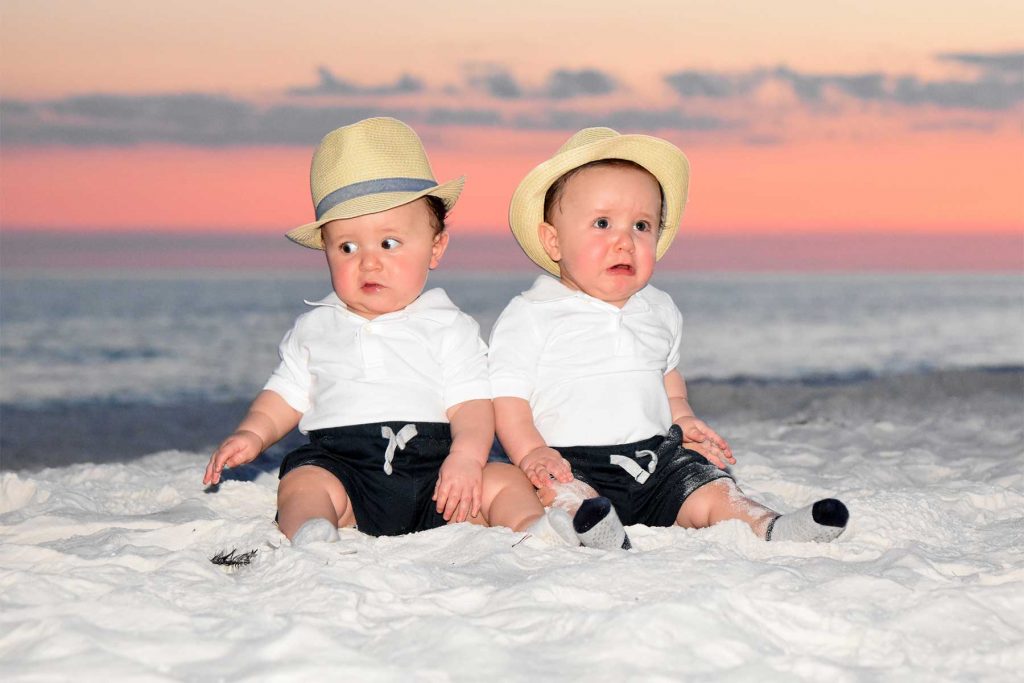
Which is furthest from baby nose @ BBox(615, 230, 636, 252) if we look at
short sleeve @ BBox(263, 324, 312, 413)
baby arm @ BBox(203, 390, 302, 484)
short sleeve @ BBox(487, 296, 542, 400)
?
baby arm @ BBox(203, 390, 302, 484)

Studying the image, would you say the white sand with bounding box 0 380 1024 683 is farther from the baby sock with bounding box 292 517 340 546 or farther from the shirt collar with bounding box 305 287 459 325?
the shirt collar with bounding box 305 287 459 325

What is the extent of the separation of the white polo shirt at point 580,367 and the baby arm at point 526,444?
0.05 m

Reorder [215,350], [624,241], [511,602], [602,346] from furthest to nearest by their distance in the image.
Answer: [215,350] < [602,346] < [624,241] < [511,602]

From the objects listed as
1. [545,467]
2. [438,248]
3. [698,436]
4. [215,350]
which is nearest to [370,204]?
[438,248]

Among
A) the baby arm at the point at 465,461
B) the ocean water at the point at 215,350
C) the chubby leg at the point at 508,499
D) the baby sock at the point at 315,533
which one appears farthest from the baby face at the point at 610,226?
the ocean water at the point at 215,350

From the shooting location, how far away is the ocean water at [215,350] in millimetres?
8070

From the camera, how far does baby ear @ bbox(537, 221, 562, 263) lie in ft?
12.1

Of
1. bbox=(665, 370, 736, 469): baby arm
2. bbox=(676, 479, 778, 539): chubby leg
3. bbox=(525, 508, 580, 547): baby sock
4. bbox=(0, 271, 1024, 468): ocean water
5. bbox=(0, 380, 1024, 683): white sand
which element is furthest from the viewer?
bbox=(0, 271, 1024, 468): ocean water

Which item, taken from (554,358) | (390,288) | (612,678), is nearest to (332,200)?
(390,288)

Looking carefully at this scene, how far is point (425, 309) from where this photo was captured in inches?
144

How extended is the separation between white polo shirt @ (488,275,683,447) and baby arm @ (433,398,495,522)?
0.11 metres

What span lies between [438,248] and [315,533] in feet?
3.84

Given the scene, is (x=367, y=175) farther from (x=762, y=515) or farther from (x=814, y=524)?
(x=814, y=524)

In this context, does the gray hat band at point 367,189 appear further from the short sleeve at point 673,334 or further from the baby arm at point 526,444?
the short sleeve at point 673,334
